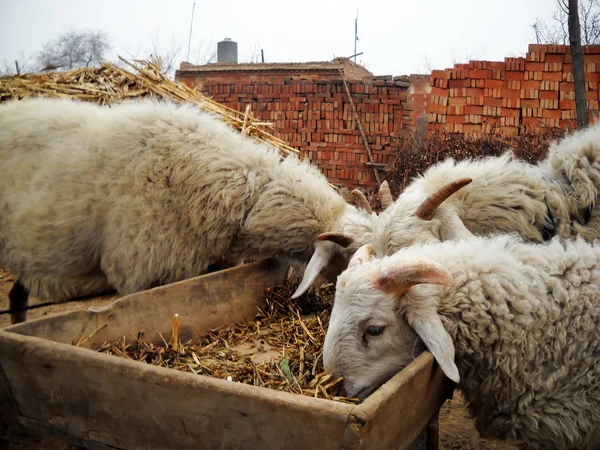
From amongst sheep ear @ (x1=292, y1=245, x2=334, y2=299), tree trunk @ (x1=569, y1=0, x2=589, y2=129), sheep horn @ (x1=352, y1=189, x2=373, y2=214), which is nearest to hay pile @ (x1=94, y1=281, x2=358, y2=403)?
sheep ear @ (x1=292, y1=245, x2=334, y2=299)

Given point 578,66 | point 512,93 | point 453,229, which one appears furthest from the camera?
point 512,93

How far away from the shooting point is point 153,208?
432 cm

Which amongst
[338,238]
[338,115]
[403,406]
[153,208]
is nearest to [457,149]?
[338,115]

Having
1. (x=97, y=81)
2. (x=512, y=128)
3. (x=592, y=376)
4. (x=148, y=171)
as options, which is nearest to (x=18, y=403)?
(x=148, y=171)

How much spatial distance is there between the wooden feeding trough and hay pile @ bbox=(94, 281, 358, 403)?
37 cm

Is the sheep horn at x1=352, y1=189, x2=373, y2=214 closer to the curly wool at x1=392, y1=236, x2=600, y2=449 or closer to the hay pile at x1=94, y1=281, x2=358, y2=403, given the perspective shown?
the hay pile at x1=94, y1=281, x2=358, y2=403

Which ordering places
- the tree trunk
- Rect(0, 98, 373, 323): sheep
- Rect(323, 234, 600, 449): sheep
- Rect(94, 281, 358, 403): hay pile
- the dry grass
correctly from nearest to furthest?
Rect(323, 234, 600, 449): sheep, Rect(94, 281, 358, 403): hay pile, Rect(0, 98, 373, 323): sheep, the tree trunk, the dry grass

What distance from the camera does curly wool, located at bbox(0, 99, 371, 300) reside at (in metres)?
4.32

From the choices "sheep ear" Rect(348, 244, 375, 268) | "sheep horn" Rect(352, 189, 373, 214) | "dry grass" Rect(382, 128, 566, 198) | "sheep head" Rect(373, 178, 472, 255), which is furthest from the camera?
"dry grass" Rect(382, 128, 566, 198)

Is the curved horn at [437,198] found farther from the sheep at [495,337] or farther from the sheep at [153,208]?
the sheep at [495,337]

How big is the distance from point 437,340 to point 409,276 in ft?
0.97

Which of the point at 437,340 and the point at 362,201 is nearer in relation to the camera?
the point at 437,340

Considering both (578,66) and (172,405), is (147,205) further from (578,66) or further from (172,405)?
(578,66)

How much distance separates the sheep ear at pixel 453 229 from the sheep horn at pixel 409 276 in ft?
4.85
